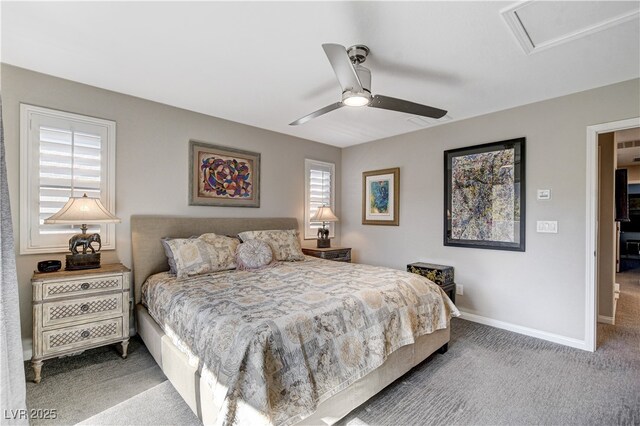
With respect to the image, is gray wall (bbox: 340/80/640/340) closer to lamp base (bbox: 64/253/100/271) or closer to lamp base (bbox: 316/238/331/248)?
lamp base (bbox: 316/238/331/248)

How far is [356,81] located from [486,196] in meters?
2.50

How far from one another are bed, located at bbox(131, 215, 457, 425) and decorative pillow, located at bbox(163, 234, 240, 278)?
17 centimetres

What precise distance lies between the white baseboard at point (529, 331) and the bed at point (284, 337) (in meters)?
1.14

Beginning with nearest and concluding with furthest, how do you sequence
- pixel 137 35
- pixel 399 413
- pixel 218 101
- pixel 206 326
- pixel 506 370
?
pixel 206 326 → pixel 399 413 → pixel 137 35 → pixel 506 370 → pixel 218 101

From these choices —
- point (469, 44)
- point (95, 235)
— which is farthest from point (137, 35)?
point (469, 44)

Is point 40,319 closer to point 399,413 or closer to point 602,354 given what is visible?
point 399,413

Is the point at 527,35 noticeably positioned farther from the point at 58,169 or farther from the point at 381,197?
the point at 58,169

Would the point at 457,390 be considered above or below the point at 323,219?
below

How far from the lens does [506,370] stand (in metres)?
2.49

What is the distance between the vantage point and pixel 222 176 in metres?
3.84

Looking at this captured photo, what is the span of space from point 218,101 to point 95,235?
182cm

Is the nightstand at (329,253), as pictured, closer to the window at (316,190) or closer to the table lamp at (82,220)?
the window at (316,190)

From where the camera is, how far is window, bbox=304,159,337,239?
4855 mm

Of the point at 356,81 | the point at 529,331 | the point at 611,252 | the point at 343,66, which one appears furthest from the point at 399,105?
the point at 611,252
